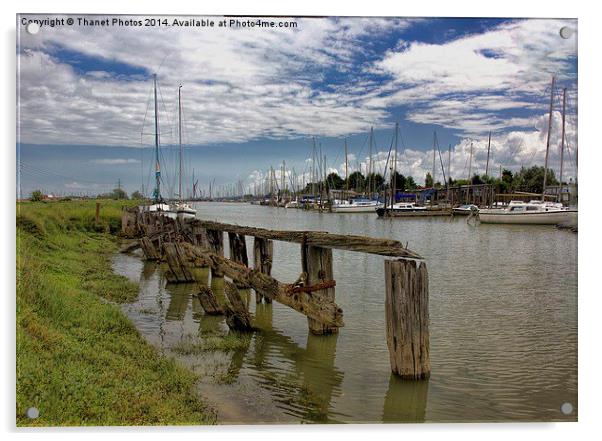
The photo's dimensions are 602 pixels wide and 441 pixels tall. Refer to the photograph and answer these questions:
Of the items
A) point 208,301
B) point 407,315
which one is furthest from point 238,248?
point 407,315

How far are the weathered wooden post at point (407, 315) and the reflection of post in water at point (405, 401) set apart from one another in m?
0.12

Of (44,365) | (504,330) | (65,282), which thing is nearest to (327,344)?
(504,330)

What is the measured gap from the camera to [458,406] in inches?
282

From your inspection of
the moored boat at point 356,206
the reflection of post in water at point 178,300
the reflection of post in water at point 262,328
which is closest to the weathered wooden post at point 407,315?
the reflection of post in water at point 262,328

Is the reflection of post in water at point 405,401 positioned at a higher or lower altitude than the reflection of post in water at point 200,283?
lower

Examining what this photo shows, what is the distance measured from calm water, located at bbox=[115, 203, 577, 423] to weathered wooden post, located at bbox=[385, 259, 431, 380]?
12.8 inches

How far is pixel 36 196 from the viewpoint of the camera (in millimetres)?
8383

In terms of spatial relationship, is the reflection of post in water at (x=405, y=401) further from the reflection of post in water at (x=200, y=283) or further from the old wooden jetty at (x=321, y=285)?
the reflection of post in water at (x=200, y=283)

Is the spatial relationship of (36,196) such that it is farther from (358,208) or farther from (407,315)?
(358,208)

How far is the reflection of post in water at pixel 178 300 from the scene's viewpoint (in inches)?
467

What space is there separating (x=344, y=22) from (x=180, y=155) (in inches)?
172

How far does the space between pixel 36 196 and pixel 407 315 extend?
5758mm

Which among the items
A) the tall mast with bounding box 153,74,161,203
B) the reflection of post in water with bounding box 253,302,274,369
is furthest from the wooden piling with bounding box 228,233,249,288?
the reflection of post in water with bounding box 253,302,274,369

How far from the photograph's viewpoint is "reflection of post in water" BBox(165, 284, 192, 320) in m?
11.9
